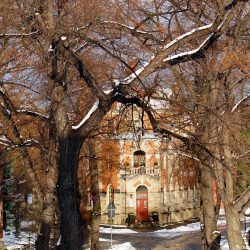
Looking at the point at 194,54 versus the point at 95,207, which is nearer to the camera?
the point at 194,54

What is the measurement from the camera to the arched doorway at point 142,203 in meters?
42.1

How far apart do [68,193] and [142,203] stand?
35.3 m

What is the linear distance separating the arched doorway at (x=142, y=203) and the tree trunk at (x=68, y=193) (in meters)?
34.9

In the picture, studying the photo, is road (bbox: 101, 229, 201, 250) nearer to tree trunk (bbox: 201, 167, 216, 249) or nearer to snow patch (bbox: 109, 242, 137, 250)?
snow patch (bbox: 109, 242, 137, 250)

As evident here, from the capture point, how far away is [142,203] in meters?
42.3

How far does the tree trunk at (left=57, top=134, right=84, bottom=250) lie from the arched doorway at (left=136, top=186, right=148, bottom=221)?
3486 cm

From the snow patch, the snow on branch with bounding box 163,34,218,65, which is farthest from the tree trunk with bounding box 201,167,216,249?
the snow patch

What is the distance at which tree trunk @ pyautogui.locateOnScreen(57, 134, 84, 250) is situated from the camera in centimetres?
→ 765

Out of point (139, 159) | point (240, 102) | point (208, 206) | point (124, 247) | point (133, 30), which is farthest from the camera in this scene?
point (139, 159)

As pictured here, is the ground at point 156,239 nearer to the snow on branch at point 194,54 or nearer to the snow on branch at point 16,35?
the snow on branch at point 194,54

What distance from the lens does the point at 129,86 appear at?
7.73m

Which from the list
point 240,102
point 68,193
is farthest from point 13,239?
point 68,193

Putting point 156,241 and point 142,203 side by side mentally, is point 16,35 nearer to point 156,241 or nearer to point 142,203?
point 156,241

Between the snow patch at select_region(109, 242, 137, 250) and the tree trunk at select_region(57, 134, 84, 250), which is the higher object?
the tree trunk at select_region(57, 134, 84, 250)
